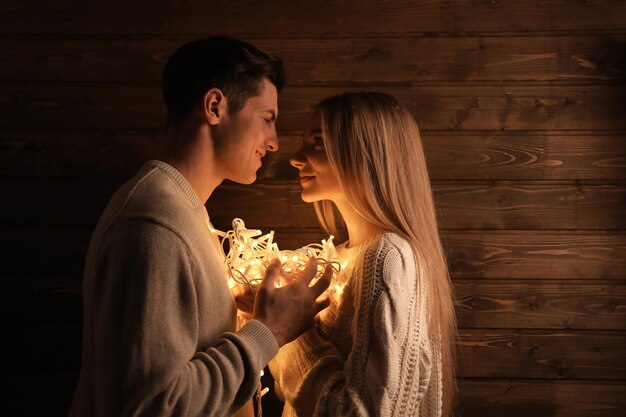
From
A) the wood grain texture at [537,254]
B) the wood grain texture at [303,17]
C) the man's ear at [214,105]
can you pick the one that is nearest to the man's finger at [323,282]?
the man's ear at [214,105]

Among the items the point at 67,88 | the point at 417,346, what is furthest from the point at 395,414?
the point at 67,88

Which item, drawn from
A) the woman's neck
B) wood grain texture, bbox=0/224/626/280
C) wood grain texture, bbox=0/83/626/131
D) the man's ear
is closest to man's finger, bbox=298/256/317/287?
the woman's neck

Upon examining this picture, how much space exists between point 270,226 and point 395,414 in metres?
0.87

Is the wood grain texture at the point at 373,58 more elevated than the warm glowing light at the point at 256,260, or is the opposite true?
the wood grain texture at the point at 373,58

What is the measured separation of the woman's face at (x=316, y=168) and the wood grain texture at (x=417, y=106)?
390 mm

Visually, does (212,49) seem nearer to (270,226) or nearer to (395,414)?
(270,226)

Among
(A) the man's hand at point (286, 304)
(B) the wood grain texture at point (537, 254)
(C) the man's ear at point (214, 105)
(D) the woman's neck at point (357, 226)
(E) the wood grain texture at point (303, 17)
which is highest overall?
(E) the wood grain texture at point (303, 17)

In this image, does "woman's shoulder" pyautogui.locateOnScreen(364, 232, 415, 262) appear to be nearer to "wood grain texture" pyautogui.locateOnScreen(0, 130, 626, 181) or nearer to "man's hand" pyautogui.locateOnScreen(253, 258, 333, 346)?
"man's hand" pyautogui.locateOnScreen(253, 258, 333, 346)

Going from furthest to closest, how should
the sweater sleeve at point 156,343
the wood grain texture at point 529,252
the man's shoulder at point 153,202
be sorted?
the wood grain texture at point 529,252 → the man's shoulder at point 153,202 → the sweater sleeve at point 156,343

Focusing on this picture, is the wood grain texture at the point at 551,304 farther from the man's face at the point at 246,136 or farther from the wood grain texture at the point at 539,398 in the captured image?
the man's face at the point at 246,136

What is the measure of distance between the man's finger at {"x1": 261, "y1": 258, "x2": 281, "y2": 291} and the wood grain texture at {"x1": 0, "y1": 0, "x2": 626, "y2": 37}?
102 cm

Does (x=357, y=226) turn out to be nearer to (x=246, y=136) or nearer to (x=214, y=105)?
(x=246, y=136)

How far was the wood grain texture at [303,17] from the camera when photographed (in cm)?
193

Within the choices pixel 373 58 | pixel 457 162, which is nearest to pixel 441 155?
pixel 457 162
